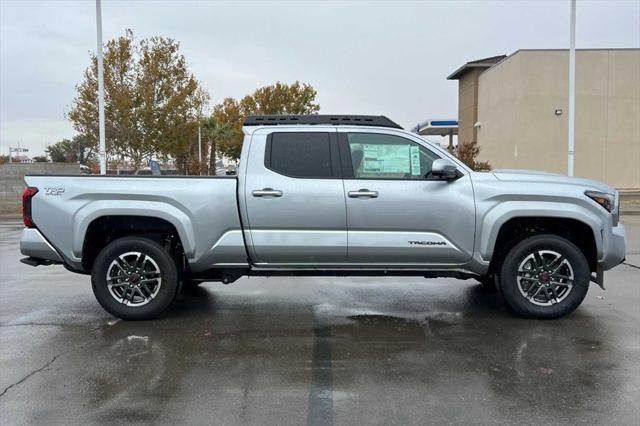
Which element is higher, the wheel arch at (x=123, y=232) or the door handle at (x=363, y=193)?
the door handle at (x=363, y=193)

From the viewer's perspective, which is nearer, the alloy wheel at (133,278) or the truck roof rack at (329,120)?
the alloy wheel at (133,278)

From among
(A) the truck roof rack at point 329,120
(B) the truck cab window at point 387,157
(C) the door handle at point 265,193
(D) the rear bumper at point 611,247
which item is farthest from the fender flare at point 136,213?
(D) the rear bumper at point 611,247

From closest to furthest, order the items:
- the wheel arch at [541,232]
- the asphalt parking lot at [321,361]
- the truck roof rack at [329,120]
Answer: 1. the asphalt parking lot at [321,361]
2. the wheel arch at [541,232]
3. the truck roof rack at [329,120]

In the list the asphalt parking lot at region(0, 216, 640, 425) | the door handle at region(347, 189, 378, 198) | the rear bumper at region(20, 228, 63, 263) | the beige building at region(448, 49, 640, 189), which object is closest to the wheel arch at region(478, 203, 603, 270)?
the asphalt parking lot at region(0, 216, 640, 425)

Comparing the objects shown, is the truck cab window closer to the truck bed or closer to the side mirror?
the side mirror

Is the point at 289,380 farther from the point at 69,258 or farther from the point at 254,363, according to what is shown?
the point at 69,258

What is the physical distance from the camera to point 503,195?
5.53m

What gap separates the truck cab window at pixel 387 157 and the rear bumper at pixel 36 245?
3.18 metres

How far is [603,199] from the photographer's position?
5.60m

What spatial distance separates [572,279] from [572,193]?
868 millimetres

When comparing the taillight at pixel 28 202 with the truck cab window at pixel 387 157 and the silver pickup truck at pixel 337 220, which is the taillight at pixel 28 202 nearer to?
the silver pickup truck at pixel 337 220

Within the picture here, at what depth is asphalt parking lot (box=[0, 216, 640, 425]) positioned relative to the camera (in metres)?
3.68

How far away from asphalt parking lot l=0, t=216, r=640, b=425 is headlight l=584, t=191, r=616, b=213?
118cm

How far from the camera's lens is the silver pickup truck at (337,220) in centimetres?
554
